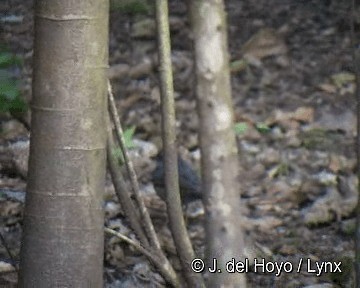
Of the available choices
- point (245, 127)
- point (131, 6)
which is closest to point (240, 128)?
point (245, 127)

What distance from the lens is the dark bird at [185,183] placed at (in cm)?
416

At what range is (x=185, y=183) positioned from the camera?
422 cm

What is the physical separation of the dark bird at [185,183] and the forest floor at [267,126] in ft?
0.23

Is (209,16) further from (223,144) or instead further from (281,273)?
(281,273)

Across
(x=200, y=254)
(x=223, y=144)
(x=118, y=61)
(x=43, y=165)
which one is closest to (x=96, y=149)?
(x=43, y=165)

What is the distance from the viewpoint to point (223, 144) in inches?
94.0

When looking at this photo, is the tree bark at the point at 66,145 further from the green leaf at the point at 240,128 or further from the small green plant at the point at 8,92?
the green leaf at the point at 240,128

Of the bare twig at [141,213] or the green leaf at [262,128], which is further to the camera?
the green leaf at [262,128]

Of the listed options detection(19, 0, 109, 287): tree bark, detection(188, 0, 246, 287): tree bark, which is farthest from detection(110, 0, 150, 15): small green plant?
detection(19, 0, 109, 287): tree bark

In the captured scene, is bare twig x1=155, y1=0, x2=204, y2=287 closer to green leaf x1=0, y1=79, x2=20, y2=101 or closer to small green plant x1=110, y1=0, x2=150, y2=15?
green leaf x1=0, y1=79, x2=20, y2=101

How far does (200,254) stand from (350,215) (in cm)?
83

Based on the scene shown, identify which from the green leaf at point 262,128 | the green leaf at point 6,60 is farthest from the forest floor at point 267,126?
the green leaf at point 6,60

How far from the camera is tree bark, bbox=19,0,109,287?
2.17 meters

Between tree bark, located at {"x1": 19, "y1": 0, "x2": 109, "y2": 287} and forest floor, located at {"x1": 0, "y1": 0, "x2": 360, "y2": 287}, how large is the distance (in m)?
1.20
